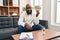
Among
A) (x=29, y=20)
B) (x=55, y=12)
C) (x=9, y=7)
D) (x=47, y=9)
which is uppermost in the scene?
(x=9, y=7)

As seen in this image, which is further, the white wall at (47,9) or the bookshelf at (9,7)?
the bookshelf at (9,7)

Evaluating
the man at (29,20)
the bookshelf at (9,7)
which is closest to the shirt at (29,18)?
the man at (29,20)

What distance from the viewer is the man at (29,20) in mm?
2674

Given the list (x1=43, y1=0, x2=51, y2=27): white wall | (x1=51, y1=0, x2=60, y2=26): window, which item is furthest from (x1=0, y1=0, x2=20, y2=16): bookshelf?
(x1=51, y1=0, x2=60, y2=26): window

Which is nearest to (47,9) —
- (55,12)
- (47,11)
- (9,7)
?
(47,11)

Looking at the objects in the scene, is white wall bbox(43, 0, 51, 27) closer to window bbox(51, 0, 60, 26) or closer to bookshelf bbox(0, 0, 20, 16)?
window bbox(51, 0, 60, 26)

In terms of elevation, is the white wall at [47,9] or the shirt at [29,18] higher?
the white wall at [47,9]

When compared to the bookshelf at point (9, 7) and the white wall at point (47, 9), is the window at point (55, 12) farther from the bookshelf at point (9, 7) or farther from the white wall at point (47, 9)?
the bookshelf at point (9, 7)

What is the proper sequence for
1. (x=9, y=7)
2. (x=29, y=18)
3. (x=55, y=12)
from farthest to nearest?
(x=9, y=7)
(x=55, y=12)
(x=29, y=18)

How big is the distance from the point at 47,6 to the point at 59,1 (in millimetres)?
434

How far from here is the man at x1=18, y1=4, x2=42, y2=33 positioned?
2.67m

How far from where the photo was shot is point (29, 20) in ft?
9.23

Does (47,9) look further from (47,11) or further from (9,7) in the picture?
(9,7)

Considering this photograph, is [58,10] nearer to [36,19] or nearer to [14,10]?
[36,19]
